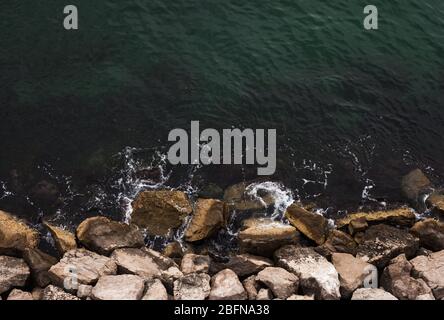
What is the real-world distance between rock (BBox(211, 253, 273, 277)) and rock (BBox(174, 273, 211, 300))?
989mm

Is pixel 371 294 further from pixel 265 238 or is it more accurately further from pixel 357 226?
pixel 265 238

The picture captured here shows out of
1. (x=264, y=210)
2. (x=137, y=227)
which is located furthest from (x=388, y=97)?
(x=137, y=227)

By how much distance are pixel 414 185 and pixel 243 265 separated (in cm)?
934

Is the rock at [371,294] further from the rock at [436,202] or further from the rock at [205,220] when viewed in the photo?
the rock at [436,202]

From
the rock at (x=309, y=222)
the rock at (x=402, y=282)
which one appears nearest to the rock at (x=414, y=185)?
the rock at (x=402, y=282)

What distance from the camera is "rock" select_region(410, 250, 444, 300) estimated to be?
→ 18281mm

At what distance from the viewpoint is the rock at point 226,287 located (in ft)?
56.1

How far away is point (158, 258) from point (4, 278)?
5160 mm

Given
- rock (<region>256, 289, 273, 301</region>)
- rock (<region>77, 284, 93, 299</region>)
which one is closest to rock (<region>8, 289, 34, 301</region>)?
rock (<region>77, 284, 93, 299</region>)

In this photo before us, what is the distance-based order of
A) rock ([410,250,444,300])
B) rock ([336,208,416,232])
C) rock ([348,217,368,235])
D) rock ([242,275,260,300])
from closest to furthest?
1. rock ([242,275,260,300])
2. rock ([410,250,444,300])
3. rock ([348,217,368,235])
4. rock ([336,208,416,232])

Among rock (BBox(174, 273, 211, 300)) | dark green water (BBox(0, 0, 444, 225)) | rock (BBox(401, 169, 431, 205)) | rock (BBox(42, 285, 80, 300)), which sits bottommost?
rock (BBox(42, 285, 80, 300))

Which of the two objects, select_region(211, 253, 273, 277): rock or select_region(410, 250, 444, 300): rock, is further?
select_region(211, 253, 273, 277): rock

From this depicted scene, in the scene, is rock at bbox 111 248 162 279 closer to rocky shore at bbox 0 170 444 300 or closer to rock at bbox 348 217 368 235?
rocky shore at bbox 0 170 444 300
